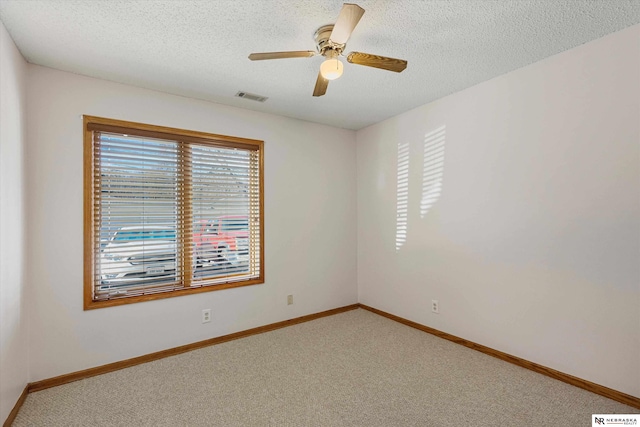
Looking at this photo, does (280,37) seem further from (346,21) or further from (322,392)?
(322,392)

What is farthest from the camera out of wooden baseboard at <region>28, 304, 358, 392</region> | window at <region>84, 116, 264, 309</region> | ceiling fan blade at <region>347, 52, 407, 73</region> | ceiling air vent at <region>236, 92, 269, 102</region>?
ceiling air vent at <region>236, 92, 269, 102</region>

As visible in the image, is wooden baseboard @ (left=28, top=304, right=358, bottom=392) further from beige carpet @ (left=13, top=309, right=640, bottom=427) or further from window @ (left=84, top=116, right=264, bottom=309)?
window @ (left=84, top=116, right=264, bottom=309)

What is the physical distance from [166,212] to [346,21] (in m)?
2.32

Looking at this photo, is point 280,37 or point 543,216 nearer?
point 280,37

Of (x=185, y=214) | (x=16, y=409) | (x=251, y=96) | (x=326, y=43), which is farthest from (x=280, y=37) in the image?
(x=16, y=409)

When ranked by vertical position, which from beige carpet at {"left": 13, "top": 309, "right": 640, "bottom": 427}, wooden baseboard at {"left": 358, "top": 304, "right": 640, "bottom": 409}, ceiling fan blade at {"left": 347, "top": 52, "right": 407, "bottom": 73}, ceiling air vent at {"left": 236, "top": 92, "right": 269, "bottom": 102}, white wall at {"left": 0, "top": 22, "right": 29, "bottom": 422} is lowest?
beige carpet at {"left": 13, "top": 309, "right": 640, "bottom": 427}

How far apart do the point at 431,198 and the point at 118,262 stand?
310 cm

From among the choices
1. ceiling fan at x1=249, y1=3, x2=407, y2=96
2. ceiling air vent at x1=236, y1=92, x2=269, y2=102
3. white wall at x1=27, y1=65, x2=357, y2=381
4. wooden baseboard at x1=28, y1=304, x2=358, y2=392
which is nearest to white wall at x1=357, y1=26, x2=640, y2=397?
white wall at x1=27, y1=65, x2=357, y2=381

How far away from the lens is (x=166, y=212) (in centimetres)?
295

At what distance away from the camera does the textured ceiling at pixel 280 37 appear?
5.86 ft

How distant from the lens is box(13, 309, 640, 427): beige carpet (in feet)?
6.43

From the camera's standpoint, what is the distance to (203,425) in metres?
1.92

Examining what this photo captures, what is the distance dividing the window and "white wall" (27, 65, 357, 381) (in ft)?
0.29

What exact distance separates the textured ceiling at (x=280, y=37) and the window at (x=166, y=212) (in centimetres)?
55
